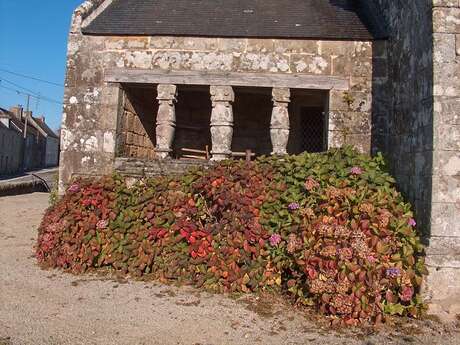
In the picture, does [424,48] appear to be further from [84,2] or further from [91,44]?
[84,2]

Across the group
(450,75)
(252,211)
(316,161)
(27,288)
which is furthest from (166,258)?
(450,75)

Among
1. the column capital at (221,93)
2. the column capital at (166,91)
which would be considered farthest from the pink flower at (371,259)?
the column capital at (166,91)

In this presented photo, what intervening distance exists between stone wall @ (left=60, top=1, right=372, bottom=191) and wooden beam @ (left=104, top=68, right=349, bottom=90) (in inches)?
3.4

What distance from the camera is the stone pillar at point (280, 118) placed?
6.27m

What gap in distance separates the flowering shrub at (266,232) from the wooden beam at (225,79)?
1709 millimetres

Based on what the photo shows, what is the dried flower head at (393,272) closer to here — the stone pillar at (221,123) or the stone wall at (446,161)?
the stone wall at (446,161)

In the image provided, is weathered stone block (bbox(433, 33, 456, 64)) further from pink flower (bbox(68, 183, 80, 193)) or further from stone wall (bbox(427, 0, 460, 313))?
pink flower (bbox(68, 183, 80, 193))

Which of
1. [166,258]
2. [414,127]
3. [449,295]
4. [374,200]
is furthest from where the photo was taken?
[166,258]

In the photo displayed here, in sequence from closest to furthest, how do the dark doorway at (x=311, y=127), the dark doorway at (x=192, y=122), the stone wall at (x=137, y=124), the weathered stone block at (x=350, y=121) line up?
the weathered stone block at (x=350, y=121) < the stone wall at (x=137, y=124) < the dark doorway at (x=311, y=127) < the dark doorway at (x=192, y=122)

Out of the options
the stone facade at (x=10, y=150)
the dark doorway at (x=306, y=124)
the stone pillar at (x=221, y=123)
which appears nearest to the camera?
the stone pillar at (x=221, y=123)

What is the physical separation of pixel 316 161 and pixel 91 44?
418cm

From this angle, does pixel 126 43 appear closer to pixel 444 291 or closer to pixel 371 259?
pixel 371 259

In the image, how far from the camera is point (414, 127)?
4371mm

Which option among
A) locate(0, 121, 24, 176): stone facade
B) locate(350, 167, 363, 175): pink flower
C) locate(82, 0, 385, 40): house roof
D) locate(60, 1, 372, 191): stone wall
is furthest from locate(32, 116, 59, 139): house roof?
locate(350, 167, 363, 175): pink flower
